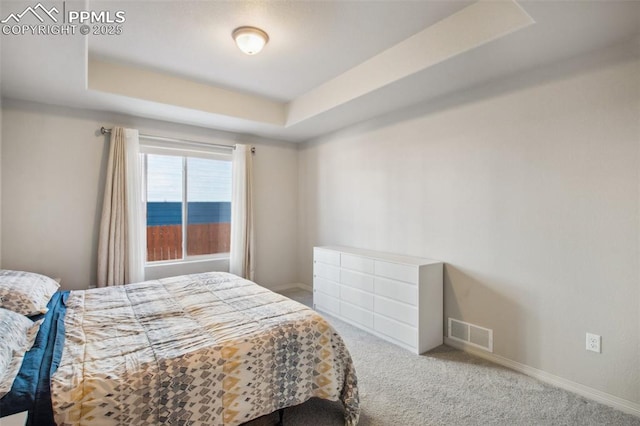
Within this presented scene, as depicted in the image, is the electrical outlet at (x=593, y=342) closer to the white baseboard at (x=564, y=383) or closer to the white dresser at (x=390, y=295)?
the white baseboard at (x=564, y=383)

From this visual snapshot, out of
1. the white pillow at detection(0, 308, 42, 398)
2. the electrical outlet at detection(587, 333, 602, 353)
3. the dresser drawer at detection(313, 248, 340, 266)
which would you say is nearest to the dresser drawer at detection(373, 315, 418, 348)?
the dresser drawer at detection(313, 248, 340, 266)

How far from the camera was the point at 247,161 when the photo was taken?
4344mm

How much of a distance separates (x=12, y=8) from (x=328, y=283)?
3.34m

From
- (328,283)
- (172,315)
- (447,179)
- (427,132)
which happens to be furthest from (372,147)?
(172,315)

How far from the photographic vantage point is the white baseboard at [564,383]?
1932 mm

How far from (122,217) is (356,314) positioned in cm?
281

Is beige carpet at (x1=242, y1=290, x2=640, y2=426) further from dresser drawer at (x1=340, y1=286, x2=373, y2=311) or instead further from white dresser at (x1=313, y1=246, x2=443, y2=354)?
dresser drawer at (x1=340, y1=286, x2=373, y2=311)

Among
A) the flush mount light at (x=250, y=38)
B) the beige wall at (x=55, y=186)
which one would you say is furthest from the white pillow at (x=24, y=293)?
the flush mount light at (x=250, y=38)

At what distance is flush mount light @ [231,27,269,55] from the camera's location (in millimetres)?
2262

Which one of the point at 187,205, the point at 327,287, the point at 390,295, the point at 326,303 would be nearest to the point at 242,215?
the point at 187,205

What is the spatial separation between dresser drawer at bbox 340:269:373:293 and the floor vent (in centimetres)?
82

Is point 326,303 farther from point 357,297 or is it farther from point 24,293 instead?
point 24,293

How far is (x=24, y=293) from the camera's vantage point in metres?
1.97

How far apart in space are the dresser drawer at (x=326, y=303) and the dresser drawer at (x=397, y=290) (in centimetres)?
69
